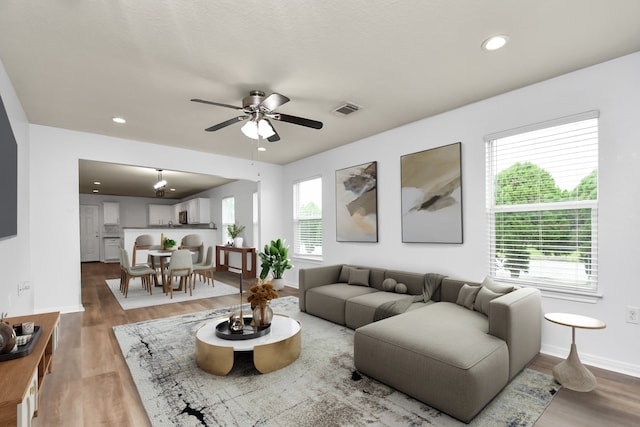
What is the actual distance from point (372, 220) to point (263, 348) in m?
2.79

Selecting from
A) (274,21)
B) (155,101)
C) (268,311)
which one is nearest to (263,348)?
(268,311)

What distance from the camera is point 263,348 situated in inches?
99.3

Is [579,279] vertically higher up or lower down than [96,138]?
lower down

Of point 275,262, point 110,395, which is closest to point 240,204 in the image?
point 275,262

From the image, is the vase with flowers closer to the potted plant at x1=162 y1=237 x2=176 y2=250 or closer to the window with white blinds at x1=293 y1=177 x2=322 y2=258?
the window with white blinds at x1=293 y1=177 x2=322 y2=258

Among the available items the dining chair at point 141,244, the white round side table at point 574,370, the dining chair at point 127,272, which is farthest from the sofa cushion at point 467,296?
the dining chair at point 141,244

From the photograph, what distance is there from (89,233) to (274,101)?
1177 cm

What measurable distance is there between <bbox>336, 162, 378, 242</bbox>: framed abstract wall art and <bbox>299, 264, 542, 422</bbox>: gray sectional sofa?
1418 mm

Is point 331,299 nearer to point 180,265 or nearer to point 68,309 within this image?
point 180,265

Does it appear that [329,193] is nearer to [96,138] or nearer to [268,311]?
[268,311]

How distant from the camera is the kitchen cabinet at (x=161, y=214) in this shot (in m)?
12.2

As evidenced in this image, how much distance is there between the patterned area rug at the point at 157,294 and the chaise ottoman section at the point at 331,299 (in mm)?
2167

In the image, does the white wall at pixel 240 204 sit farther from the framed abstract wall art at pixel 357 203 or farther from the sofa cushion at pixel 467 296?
A: the sofa cushion at pixel 467 296

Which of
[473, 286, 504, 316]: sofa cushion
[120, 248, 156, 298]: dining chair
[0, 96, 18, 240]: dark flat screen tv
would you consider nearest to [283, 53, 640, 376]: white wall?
[473, 286, 504, 316]: sofa cushion
